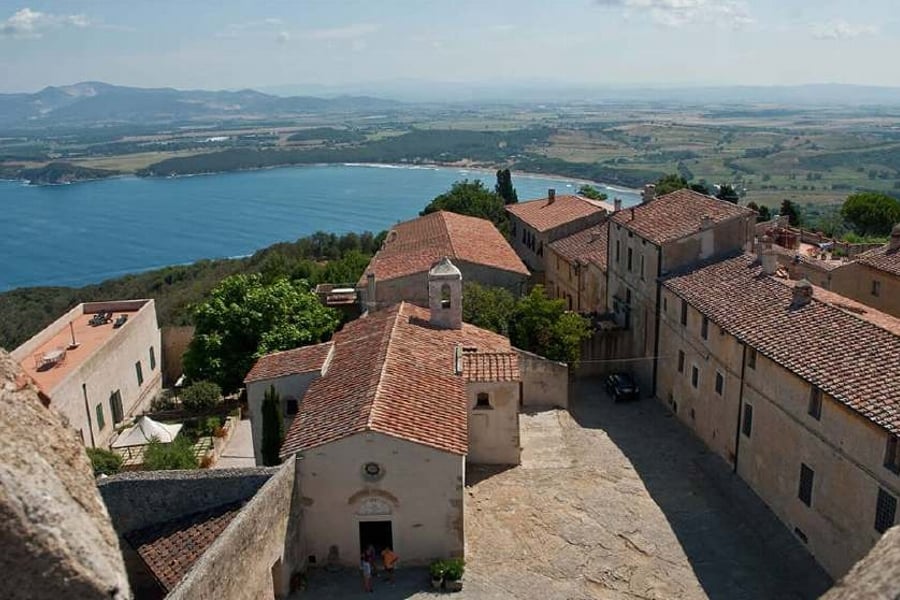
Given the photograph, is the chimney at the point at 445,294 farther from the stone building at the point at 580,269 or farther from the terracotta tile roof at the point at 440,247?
the stone building at the point at 580,269

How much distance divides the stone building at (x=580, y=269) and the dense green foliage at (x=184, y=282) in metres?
11.4

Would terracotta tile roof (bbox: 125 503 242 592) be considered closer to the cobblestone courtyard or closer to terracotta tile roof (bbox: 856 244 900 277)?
the cobblestone courtyard

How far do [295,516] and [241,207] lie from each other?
147801mm

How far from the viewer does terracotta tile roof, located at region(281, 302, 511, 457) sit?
67.7 feet

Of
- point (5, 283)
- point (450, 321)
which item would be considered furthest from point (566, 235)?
point (5, 283)

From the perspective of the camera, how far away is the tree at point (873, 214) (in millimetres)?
57906

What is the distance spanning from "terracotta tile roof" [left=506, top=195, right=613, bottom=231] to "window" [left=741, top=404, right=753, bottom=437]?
77.6 ft

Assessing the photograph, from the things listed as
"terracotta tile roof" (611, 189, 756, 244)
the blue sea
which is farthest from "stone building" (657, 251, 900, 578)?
the blue sea

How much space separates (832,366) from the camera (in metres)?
20.7

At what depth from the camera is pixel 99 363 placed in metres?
32.5

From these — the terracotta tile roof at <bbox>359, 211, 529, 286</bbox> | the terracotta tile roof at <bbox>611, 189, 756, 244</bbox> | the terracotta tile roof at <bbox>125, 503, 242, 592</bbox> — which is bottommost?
the terracotta tile roof at <bbox>125, 503, 242, 592</bbox>

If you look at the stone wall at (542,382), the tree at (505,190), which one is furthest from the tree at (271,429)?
the tree at (505,190)

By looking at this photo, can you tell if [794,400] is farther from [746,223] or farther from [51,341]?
[51,341]

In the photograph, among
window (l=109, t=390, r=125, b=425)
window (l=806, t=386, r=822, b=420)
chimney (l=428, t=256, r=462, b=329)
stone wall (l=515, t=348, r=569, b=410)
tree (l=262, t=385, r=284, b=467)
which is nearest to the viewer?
window (l=806, t=386, r=822, b=420)
